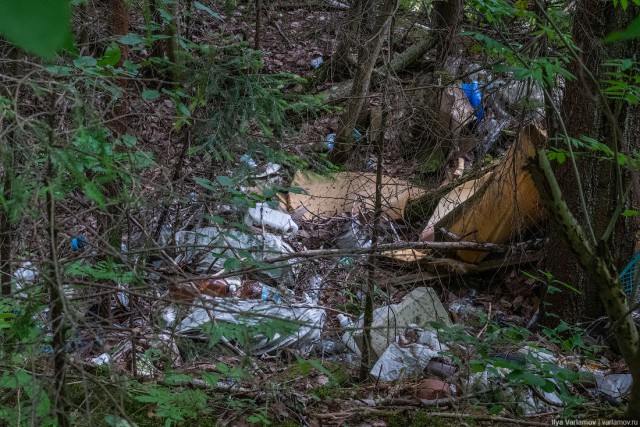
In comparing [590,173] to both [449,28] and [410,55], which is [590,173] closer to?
[449,28]

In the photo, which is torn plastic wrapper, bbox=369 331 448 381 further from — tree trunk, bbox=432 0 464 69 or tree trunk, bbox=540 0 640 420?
tree trunk, bbox=432 0 464 69

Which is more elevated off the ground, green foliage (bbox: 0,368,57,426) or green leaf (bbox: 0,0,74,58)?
green leaf (bbox: 0,0,74,58)

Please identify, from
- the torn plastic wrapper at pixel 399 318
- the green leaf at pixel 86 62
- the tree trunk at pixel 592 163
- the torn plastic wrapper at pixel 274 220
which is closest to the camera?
the green leaf at pixel 86 62

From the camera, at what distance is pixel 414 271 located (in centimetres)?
562

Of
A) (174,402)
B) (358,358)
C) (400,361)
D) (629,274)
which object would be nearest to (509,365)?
(174,402)

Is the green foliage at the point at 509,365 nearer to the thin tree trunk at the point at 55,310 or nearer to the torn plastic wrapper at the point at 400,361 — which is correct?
the torn plastic wrapper at the point at 400,361

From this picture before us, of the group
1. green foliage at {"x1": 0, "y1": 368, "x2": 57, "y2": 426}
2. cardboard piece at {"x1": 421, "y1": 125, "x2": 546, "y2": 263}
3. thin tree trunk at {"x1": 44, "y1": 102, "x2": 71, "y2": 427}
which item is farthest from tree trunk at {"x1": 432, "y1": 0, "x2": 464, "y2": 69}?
green foliage at {"x1": 0, "y1": 368, "x2": 57, "y2": 426}

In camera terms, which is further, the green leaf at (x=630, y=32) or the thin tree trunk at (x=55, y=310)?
the thin tree trunk at (x=55, y=310)

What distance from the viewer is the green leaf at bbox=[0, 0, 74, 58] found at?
440mm

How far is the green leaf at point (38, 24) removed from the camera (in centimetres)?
44

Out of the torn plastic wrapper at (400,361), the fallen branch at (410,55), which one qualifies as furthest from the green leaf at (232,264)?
the fallen branch at (410,55)

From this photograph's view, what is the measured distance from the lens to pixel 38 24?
0.46 meters

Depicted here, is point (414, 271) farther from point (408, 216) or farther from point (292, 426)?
point (292, 426)

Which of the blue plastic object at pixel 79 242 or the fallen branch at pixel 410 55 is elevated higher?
the fallen branch at pixel 410 55
